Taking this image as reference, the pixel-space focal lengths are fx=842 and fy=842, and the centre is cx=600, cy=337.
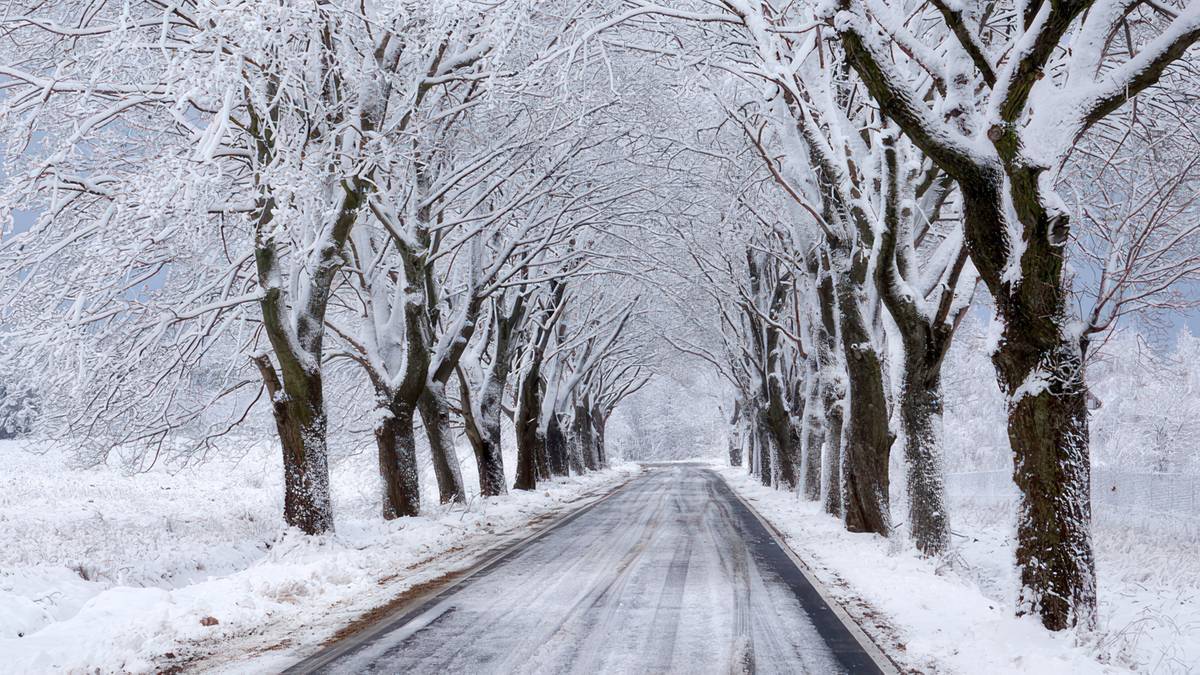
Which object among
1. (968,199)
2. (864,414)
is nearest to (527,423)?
(864,414)

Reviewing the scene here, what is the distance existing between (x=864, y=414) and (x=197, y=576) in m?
10.0

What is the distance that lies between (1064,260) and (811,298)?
1171 centimetres

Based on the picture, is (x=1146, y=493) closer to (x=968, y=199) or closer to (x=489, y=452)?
(x=489, y=452)

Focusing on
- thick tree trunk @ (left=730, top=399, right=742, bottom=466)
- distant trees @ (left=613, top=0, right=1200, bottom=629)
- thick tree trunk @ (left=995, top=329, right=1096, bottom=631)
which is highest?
distant trees @ (left=613, top=0, right=1200, bottom=629)

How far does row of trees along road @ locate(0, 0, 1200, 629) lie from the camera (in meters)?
6.52

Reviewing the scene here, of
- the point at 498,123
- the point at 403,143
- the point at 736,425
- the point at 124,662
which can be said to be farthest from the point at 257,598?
the point at 736,425

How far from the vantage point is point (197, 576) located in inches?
427

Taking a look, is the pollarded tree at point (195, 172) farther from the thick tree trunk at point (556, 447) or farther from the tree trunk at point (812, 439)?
the thick tree trunk at point (556, 447)

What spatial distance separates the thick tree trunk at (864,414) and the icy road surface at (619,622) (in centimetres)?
221

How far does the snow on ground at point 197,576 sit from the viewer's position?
20.7ft

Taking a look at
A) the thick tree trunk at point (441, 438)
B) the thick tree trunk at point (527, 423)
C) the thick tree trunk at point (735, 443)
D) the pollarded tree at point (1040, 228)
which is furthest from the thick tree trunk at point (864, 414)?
the thick tree trunk at point (735, 443)

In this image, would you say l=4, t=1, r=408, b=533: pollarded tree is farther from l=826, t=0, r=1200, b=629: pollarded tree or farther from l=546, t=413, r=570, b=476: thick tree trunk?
l=546, t=413, r=570, b=476: thick tree trunk

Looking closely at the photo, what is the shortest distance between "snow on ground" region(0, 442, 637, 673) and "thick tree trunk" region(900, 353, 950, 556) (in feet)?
20.1

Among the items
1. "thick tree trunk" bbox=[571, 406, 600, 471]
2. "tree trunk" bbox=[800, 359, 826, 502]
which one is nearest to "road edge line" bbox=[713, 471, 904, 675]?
"tree trunk" bbox=[800, 359, 826, 502]
